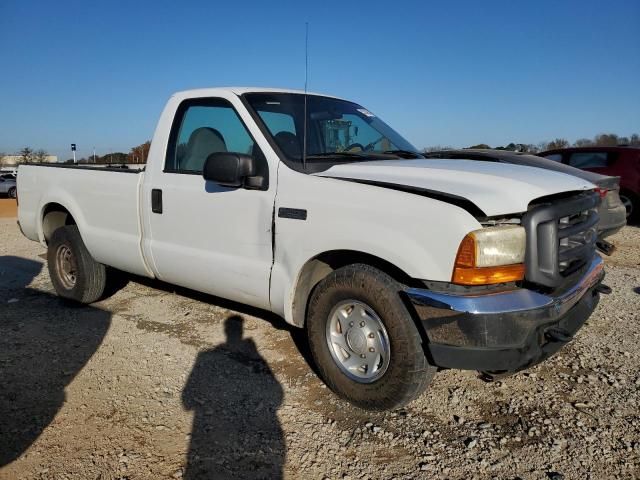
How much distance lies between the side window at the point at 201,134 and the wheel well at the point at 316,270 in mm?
1014

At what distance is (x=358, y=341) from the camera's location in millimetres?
2973

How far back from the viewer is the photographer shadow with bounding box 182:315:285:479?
2498mm

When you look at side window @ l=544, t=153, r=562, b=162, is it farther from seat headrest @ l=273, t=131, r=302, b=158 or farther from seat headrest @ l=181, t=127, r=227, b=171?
seat headrest @ l=181, t=127, r=227, b=171

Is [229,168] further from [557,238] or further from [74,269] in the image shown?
[74,269]

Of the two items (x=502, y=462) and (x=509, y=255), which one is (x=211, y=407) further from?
(x=509, y=255)

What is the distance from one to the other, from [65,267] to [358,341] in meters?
3.69

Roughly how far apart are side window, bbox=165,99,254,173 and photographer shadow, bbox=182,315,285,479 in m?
1.49

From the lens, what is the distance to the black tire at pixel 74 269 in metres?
4.91

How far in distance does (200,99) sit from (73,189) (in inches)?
70.7

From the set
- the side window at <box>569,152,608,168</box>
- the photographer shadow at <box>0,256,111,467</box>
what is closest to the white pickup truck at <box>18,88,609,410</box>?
the photographer shadow at <box>0,256,111,467</box>

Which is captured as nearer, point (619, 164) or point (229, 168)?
point (229, 168)

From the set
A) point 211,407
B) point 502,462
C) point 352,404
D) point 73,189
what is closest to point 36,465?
point 211,407

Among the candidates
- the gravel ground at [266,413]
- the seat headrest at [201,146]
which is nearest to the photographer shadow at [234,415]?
the gravel ground at [266,413]

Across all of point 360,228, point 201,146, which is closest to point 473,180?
point 360,228
